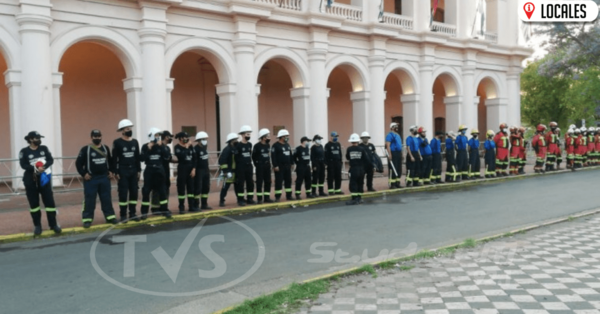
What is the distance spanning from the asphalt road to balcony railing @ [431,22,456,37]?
14288mm

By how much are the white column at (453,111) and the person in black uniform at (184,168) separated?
18.7 m

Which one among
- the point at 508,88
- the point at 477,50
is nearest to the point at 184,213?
the point at 477,50

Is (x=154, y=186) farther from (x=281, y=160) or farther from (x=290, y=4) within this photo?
(x=290, y=4)

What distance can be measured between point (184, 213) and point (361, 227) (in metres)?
4.18

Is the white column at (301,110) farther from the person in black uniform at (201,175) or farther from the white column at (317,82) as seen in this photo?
the person in black uniform at (201,175)

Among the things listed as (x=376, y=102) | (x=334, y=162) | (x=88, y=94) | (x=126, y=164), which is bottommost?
(x=334, y=162)

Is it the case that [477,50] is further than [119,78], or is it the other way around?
[477,50]

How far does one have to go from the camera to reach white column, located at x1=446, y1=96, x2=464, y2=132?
1035 inches

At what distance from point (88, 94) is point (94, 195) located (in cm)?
1062

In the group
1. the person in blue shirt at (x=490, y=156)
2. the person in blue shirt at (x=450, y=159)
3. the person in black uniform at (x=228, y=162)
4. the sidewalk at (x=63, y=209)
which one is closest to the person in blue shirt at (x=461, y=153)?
the person in blue shirt at (x=450, y=159)

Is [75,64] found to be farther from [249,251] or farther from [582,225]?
[582,225]

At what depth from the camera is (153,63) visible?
1602cm

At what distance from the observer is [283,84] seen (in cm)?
2436

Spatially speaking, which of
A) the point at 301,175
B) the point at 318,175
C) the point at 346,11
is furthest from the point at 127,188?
the point at 346,11
